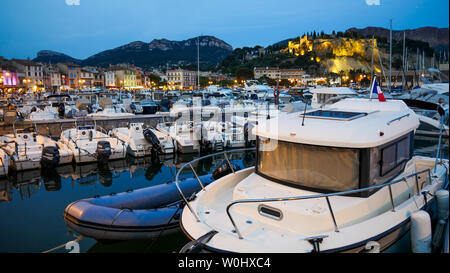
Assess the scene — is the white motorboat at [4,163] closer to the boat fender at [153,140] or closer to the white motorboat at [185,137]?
the boat fender at [153,140]

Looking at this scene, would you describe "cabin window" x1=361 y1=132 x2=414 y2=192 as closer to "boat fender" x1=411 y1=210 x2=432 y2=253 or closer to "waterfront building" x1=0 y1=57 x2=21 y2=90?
"boat fender" x1=411 y1=210 x2=432 y2=253

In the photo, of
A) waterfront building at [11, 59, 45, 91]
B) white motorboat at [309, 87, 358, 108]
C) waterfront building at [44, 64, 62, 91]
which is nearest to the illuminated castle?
waterfront building at [44, 64, 62, 91]

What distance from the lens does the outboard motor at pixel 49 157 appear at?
32.6 feet

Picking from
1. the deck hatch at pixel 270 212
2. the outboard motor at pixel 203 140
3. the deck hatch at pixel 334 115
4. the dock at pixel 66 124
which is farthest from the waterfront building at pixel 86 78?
the deck hatch at pixel 270 212

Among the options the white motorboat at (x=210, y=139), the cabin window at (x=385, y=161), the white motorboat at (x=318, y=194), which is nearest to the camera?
the white motorboat at (x=318, y=194)

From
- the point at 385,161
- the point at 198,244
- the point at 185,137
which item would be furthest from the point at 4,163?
the point at 385,161

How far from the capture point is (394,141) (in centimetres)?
372

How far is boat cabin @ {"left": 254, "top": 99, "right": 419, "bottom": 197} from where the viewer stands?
326 centimetres

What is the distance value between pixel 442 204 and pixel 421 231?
40.2 inches

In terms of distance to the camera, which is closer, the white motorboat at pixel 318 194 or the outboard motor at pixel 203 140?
the white motorboat at pixel 318 194

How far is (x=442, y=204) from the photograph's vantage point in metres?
3.86

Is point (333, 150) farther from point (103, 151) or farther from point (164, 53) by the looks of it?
point (164, 53)
